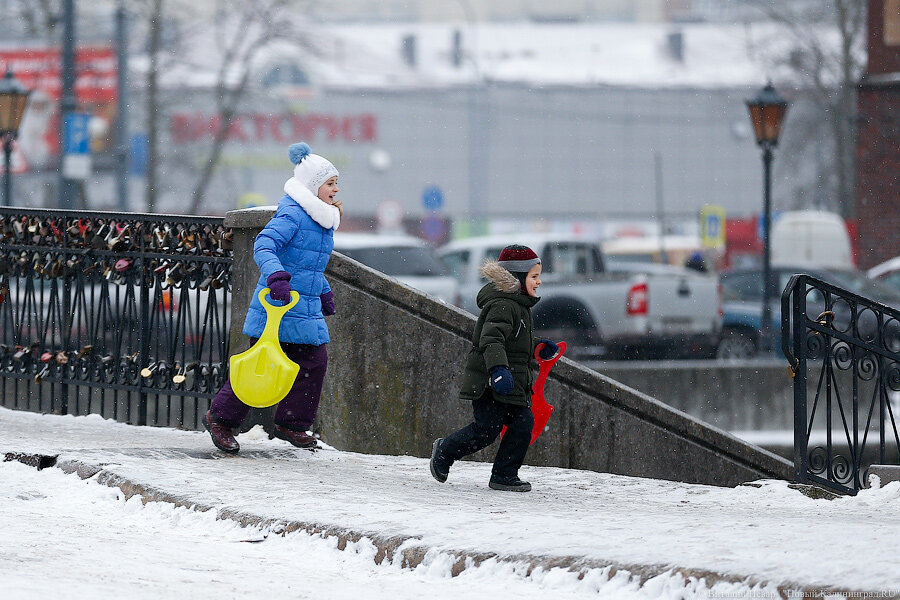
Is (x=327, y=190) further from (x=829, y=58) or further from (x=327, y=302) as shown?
(x=829, y=58)

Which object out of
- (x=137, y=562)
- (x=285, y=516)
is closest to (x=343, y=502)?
(x=285, y=516)

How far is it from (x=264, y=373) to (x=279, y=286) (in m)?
0.51

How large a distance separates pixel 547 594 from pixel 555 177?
62435mm

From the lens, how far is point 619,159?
66.7m

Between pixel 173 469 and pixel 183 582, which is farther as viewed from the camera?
pixel 173 469

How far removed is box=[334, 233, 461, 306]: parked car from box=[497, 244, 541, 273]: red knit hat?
941 centimetres

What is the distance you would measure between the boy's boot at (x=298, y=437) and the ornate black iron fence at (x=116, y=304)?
33.0 inches

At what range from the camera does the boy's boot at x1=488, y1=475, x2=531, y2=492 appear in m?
7.16

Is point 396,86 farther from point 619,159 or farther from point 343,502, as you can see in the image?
point 343,502

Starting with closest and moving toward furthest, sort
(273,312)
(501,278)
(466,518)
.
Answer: (466,518) < (501,278) < (273,312)

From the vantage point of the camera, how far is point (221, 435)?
25.6 ft

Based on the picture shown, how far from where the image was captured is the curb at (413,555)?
4703mm

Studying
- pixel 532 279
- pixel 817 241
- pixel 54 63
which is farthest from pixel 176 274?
pixel 54 63

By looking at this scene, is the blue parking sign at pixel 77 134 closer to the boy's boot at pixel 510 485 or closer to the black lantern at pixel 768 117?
the black lantern at pixel 768 117
